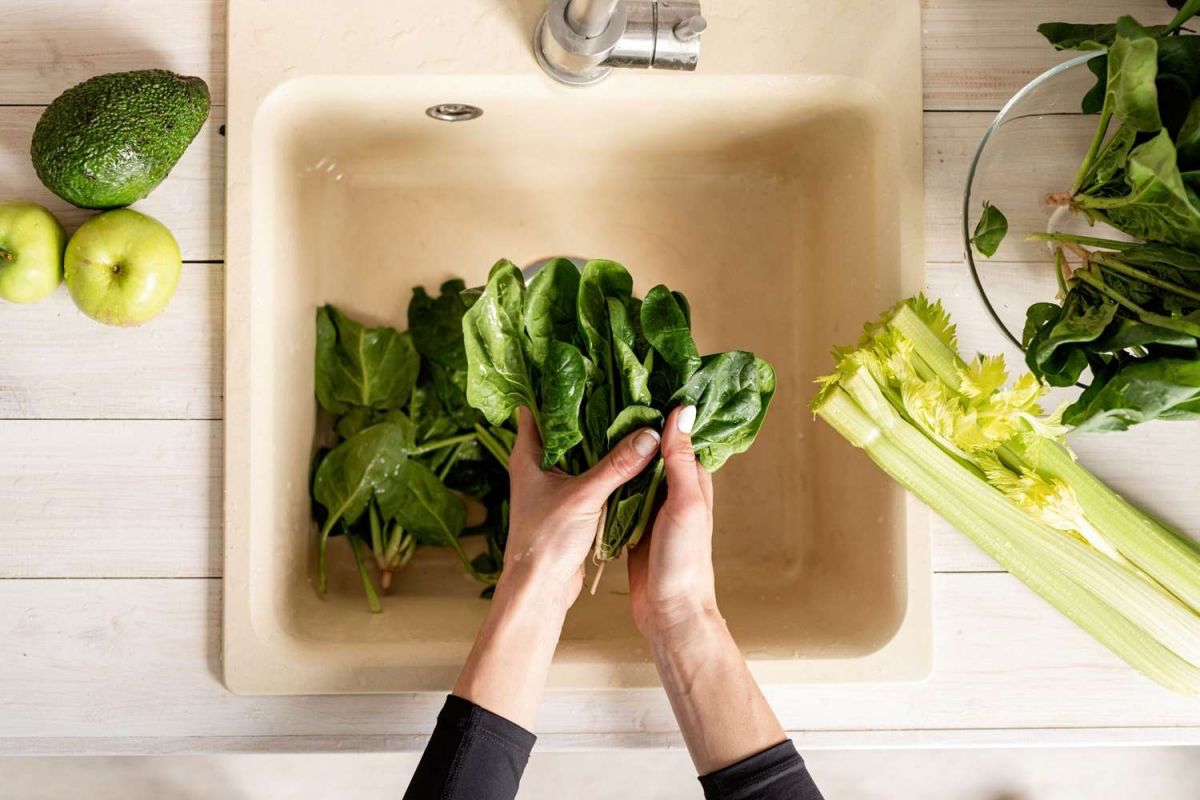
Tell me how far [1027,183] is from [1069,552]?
1.11 ft

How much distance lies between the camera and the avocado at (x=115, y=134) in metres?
0.68

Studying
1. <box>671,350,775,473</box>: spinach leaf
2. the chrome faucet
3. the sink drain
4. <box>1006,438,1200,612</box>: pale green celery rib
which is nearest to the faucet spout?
the chrome faucet

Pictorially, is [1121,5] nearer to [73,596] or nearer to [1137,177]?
[1137,177]

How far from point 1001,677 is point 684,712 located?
31cm

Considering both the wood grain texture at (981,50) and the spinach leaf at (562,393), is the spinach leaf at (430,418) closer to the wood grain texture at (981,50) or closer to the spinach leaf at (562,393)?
the spinach leaf at (562,393)

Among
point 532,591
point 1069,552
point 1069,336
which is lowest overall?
point 532,591

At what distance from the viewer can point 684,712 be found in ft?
2.45

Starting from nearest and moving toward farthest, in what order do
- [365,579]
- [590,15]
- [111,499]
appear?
[590,15]
[111,499]
[365,579]

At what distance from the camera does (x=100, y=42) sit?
0.78 meters

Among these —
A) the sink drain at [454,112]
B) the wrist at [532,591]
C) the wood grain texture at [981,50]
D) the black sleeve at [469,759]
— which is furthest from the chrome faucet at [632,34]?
the black sleeve at [469,759]

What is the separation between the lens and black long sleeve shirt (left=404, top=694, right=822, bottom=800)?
27.7 inches

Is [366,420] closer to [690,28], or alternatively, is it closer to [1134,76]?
[690,28]

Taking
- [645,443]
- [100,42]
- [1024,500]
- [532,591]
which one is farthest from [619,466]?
[100,42]

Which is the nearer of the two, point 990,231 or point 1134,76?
point 1134,76
